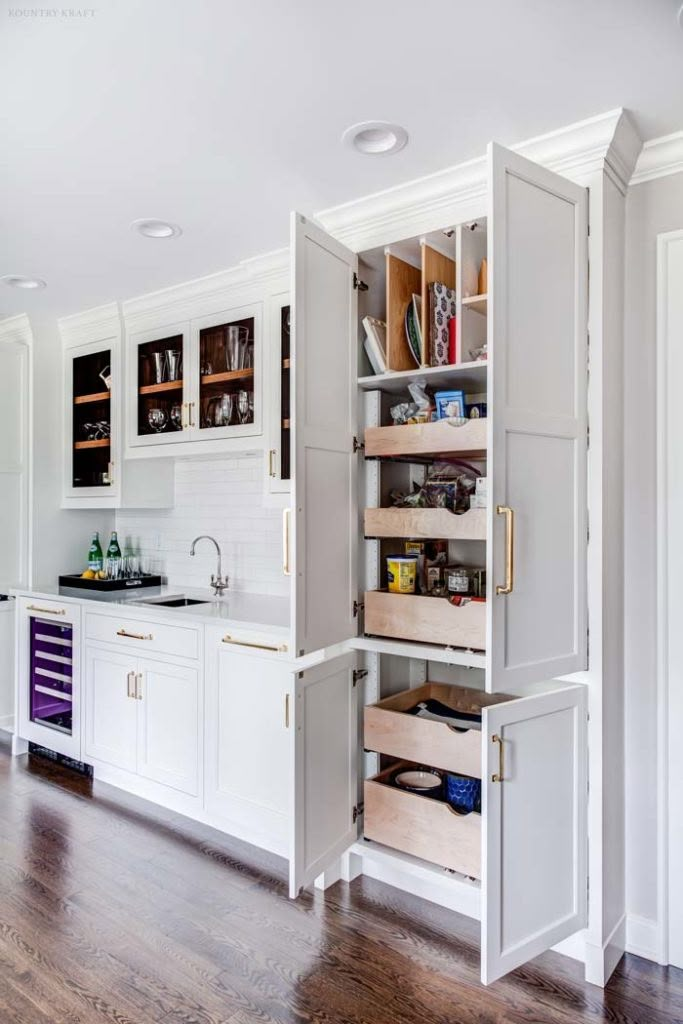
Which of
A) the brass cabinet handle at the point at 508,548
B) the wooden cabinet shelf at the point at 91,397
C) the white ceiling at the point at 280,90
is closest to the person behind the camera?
the white ceiling at the point at 280,90

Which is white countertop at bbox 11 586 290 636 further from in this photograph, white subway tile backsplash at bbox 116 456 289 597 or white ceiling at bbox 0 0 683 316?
white ceiling at bbox 0 0 683 316

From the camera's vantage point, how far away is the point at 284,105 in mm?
1901

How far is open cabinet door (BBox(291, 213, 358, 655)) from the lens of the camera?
6.97 feet

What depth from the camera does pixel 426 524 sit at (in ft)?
7.63

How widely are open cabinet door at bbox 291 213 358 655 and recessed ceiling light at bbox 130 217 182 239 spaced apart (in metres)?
0.77

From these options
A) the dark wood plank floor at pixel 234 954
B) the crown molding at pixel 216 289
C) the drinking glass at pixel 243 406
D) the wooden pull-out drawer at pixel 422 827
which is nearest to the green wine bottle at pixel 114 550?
the crown molding at pixel 216 289

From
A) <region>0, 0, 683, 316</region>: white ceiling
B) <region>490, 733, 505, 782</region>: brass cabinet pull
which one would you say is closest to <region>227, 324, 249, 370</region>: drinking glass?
<region>0, 0, 683, 316</region>: white ceiling

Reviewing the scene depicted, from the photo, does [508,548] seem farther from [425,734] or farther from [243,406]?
[243,406]

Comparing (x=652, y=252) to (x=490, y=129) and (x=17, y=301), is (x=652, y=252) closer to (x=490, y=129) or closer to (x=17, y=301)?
(x=490, y=129)

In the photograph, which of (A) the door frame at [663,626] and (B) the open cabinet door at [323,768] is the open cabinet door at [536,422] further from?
(B) the open cabinet door at [323,768]

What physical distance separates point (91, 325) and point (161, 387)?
76 cm

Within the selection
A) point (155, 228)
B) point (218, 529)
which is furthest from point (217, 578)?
point (155, 228)

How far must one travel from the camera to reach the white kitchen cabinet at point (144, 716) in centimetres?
300

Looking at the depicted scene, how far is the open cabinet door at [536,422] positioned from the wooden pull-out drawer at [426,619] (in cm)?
28
